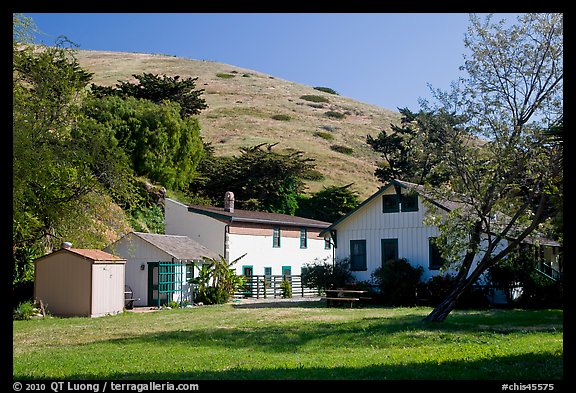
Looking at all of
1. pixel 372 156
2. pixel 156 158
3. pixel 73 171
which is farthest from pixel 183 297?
pixel 372 156

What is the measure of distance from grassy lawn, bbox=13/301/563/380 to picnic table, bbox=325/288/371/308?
5.72 m

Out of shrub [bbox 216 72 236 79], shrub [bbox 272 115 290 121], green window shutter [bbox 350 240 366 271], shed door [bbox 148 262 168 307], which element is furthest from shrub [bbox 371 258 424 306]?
shrub [bbox 216 72 236 79]

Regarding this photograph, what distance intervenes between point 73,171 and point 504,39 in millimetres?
13177

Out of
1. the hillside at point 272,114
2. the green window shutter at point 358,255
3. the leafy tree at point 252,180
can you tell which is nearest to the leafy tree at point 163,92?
the leafy tree at point 252,180

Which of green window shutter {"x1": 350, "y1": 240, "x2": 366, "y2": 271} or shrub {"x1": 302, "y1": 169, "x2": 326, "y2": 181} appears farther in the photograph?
shrub {"x1": 302, "y1": 169, "x2": 326, "y2": 181}

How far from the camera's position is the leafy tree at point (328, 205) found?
53.8 m

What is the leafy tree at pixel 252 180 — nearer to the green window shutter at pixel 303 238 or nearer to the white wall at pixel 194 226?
the green window shutter at pixel 303 238

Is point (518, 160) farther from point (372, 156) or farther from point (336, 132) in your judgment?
point (336, 132)

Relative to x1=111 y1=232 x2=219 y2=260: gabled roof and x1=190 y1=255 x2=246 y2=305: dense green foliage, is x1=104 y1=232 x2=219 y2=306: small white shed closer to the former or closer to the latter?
x1=111 y1=232 x2=219 y2=260: gabled roof

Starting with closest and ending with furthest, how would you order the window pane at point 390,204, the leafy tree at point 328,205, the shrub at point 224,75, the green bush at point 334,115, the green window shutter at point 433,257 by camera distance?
the green window shutter at point 433,257 → the window pane at point 390,204 → the leafy tree at point 328,205 → the green bush at point 334,115 → the shrub at point 224,75

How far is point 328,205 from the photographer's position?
Result: 54.2m

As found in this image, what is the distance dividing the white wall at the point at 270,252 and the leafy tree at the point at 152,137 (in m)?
9.48

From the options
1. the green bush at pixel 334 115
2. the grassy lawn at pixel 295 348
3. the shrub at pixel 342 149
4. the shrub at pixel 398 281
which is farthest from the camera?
the green bush at pixel 334 115

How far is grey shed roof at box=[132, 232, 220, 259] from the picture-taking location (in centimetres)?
3005
